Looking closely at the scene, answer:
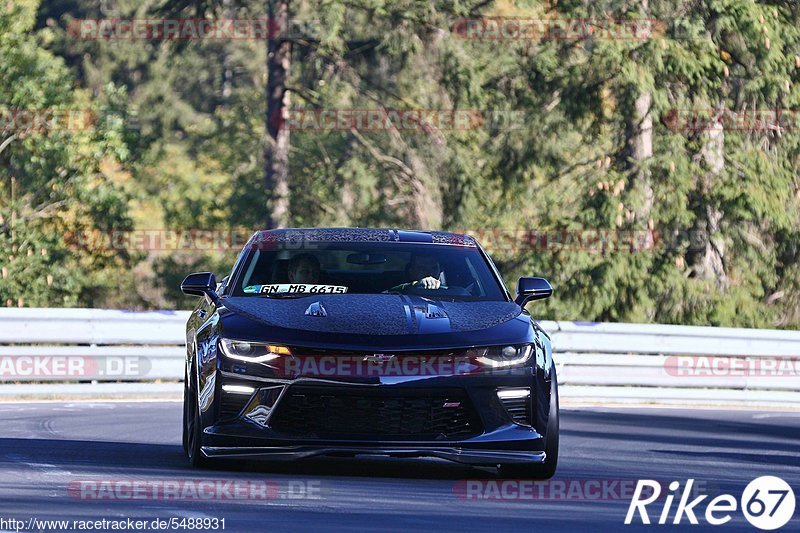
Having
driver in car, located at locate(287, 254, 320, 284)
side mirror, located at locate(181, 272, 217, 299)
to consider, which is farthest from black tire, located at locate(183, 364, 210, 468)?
driver in car, located at locate(287, 254, 320, 284)

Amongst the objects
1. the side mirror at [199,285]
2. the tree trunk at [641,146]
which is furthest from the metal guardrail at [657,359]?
the tree trunk at [641,146]

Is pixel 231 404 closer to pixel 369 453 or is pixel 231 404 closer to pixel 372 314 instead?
pixel 369 453

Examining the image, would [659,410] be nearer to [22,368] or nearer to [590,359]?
[590,359]

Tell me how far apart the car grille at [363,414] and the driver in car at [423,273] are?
1369 millimetres

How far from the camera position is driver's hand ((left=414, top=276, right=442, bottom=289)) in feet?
32.3

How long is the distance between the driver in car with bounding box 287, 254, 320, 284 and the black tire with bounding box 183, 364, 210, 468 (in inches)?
36.3

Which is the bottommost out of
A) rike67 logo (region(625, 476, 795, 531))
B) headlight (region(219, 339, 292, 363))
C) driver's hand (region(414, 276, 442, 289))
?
rike67 logo (region(625, 476, 795, 531))

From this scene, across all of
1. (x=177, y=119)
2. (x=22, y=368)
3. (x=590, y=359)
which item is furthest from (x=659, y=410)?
(x=177, y=119)

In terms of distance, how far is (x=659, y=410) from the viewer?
17.3 metres

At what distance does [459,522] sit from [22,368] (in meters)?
9.68

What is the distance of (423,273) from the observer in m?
9.95

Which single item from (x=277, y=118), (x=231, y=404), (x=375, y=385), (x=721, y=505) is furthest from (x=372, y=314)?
(x=277, y=118)

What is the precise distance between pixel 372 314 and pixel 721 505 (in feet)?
6.86

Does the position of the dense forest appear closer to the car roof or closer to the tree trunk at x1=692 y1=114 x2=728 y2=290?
the tree trunk at x1=692 y1=114 x2=728 y2=290
